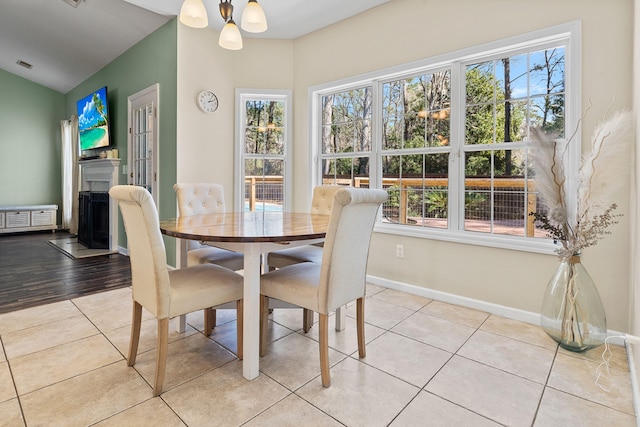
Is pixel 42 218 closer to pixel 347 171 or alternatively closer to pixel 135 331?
pixel 347 171

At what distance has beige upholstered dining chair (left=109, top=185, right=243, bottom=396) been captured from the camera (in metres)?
1.57

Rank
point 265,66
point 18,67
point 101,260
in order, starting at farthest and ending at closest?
point 18,67, point 101,260, point 265,66

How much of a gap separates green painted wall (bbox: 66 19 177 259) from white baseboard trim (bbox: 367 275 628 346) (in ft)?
8.24

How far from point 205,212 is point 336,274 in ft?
5.56

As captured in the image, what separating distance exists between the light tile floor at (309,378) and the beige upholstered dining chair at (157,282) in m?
0.22

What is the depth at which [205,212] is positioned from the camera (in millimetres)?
2965

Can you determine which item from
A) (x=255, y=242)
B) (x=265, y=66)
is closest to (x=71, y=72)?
(x=265, y=66)

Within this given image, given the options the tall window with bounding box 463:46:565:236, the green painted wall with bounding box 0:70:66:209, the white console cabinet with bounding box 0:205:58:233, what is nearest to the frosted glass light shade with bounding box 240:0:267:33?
the tall window with bounding box 463:46:565:236

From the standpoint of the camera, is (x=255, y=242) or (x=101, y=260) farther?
(x=101, y=260)

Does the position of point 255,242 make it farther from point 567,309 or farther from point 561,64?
point 561,64

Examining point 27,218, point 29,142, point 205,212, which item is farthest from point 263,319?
point 29,142

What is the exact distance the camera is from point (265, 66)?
4.13 metres

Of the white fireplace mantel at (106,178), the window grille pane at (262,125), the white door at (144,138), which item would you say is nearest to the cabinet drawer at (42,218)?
the white fireplace mantel at (106,178)

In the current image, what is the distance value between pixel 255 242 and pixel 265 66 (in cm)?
321
